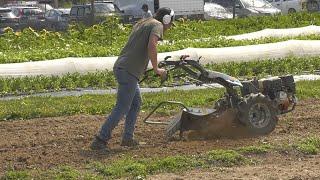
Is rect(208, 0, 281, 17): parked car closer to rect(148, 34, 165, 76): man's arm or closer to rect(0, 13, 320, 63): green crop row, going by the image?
rect(0, 13, 320, 63): green crop row

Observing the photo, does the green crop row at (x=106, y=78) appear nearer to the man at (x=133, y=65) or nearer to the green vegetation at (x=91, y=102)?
the green vegetation at (x=91, y=102)

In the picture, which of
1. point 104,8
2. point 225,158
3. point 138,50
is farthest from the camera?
point 104,8

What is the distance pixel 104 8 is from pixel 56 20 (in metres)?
2.21

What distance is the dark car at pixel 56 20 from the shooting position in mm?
29294

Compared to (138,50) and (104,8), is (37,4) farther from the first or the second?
(138,50)

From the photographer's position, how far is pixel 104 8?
3372 centimetres

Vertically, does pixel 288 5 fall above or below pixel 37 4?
above

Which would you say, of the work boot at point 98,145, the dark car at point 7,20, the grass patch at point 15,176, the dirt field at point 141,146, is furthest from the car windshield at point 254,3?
the grass patch at point 15,176

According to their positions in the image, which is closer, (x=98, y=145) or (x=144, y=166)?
(x=144, y=166)

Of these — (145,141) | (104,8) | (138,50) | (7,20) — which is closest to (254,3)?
(104,8)

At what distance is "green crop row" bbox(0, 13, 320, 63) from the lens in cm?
1892

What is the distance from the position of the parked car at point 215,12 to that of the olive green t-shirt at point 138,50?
83.4ft

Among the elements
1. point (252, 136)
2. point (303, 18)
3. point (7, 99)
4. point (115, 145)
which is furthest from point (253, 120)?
point (303, 18)

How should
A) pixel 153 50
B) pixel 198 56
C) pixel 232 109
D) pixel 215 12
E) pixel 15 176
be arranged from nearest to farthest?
pixel 15 176, pixel 153 50, pixel 232 109, pixel 198 56, pixel 215 12
